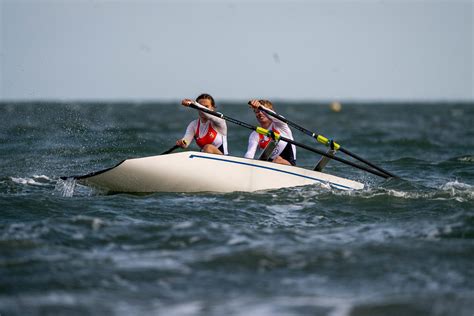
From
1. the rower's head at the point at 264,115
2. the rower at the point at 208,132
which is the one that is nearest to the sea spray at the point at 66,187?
the rower at the point at 208,132

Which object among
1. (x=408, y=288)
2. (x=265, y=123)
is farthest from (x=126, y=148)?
(x=408, y=288)

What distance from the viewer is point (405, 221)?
32.3 ft

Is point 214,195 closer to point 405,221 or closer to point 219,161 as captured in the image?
point 219,161

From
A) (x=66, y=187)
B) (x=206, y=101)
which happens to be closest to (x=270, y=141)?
(x=206, y=101)

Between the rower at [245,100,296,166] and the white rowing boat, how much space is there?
31 cm

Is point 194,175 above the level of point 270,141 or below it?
below

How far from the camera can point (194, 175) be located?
11477 millimetres

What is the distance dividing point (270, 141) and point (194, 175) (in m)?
1.26

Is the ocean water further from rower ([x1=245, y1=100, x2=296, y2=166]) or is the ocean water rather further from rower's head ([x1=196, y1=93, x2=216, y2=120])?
rower's head ([x1=196, y1=93, x2=216, y2=120])

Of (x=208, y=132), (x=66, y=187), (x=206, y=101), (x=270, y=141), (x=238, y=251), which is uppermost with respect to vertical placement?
(x=206, y=101)

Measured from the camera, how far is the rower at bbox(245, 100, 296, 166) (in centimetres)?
1191

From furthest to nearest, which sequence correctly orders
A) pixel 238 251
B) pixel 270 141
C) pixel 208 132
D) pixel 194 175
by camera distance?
pixel 208 132 < pixel 270 141 < pixel 194 175 < pixel 238 251

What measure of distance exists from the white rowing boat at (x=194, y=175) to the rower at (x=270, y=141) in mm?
315

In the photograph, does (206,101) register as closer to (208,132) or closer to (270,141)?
(208,132)
